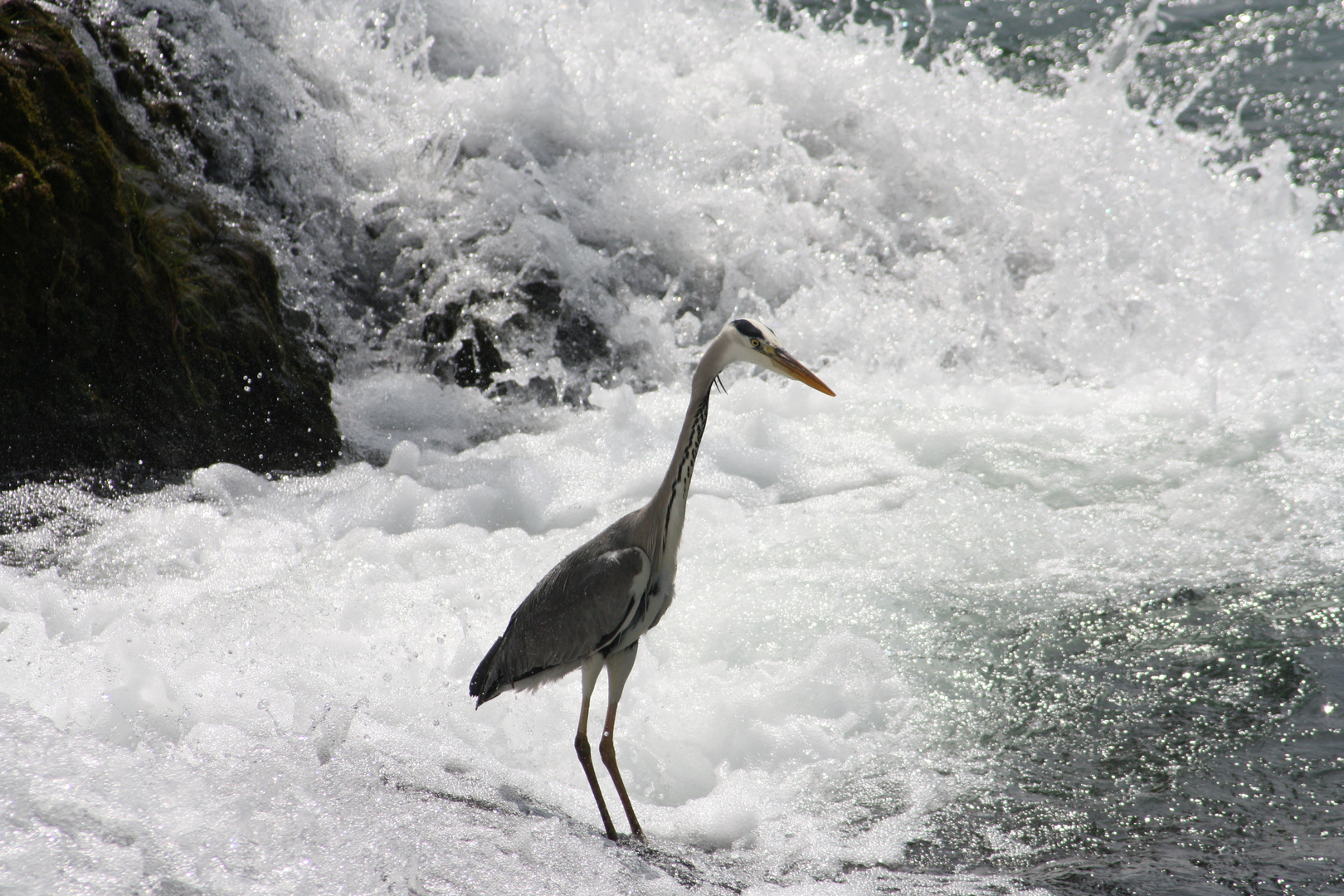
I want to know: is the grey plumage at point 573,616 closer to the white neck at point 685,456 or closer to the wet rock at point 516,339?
the white neck at point 685,456

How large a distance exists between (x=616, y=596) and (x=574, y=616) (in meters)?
0.14

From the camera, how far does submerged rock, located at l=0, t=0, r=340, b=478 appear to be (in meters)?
3.89

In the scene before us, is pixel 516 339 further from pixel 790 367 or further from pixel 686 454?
pixel 790 367

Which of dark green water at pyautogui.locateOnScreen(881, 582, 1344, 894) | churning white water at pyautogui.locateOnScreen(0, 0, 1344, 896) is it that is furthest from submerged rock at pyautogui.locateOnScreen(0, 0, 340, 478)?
dark green water at pyautogui.locateOnScreen(881, 582, 1344, 894)

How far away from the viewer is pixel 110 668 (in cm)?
308

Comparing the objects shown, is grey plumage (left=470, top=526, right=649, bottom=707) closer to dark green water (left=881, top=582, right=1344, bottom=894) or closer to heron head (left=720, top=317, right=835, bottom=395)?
heron head (left=720, top=317, right=835, bottom=395)

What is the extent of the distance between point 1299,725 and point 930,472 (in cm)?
229

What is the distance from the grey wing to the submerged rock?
208 centimetres

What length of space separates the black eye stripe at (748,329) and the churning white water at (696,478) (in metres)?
1.40

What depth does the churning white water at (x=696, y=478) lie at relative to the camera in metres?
2.84

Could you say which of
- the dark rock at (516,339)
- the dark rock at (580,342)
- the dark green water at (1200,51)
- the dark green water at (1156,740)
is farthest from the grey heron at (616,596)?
the dark green water at (1200,51)

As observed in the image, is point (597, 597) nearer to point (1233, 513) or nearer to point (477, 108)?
point (1233, 513)

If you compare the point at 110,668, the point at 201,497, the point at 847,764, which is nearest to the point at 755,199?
the point at 201,497

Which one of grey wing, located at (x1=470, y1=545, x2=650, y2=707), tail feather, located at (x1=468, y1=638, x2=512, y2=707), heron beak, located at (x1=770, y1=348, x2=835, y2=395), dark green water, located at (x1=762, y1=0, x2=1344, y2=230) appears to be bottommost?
tail feather, located at (x1=468, y1=638, x2=512, y2=707)
